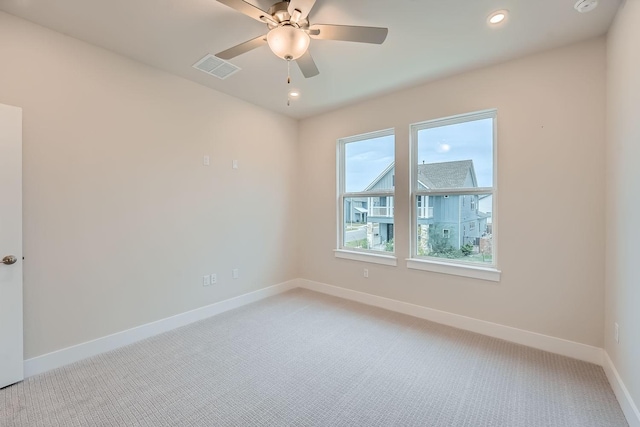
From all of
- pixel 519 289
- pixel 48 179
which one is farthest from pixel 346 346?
pixel 48 179

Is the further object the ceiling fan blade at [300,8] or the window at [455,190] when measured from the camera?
the window at [455,190]

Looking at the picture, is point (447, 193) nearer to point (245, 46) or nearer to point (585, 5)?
point (585, 5)

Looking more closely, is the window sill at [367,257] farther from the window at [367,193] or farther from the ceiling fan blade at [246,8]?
the ceiling fan blade at [246,8]

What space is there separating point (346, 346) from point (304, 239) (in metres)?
2.17

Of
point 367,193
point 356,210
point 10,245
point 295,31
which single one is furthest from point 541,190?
point 10,245

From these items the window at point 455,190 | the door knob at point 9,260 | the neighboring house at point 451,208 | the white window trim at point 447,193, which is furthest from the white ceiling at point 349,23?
the door knob at point 9,260

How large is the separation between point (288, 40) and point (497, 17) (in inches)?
62.8

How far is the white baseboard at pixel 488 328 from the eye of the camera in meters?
2.45

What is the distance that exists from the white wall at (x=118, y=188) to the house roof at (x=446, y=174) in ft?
7.46

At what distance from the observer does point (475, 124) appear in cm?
310

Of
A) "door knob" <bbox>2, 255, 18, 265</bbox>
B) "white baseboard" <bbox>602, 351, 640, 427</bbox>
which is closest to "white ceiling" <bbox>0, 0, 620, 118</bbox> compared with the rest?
"door knob" <bbox>2, 255, 18, 265</bbox>

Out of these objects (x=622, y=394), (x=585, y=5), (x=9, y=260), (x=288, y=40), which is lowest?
(x=622, y=394)

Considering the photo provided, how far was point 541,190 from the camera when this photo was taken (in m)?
2.63

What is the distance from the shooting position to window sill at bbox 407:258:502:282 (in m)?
2.89
